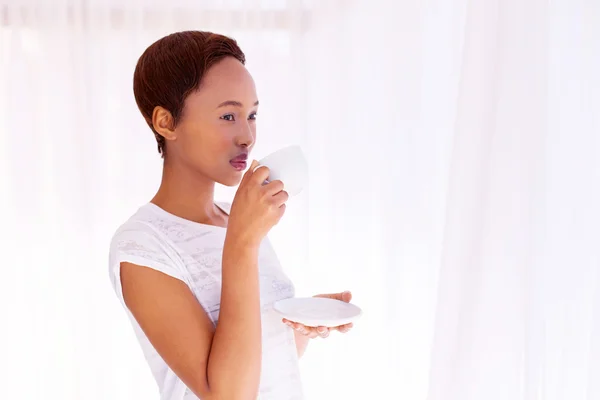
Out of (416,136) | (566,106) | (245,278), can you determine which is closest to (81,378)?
(416,136)

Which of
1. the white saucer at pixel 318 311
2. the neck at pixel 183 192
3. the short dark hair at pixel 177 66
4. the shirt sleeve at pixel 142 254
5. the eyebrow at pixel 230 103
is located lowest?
the white saucer at pixel 318 311

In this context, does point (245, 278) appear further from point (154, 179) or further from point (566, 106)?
point (154, 179)

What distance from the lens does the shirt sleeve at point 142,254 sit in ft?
3.07

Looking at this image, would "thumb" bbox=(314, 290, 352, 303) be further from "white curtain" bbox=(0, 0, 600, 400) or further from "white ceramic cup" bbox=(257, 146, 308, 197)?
"white curtain" bbox=(0, 0, 600, 400)

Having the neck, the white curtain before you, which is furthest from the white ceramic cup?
the white curtain

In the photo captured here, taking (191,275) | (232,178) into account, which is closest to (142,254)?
(191,275)

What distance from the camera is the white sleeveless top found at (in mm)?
962

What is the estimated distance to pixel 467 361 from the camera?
3.14 feet

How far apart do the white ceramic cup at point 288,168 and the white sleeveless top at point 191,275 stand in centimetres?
18

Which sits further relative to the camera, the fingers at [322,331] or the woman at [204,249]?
the fingers at [322,331]

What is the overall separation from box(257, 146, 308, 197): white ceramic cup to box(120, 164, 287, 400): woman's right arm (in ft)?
0.17

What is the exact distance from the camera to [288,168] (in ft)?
3.25

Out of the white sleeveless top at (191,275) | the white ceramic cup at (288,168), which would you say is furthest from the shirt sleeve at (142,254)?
the white ceramic cup at (288,168)

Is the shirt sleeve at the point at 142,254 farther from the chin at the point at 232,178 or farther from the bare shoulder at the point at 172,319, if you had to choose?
the chin at the point at 232,178
